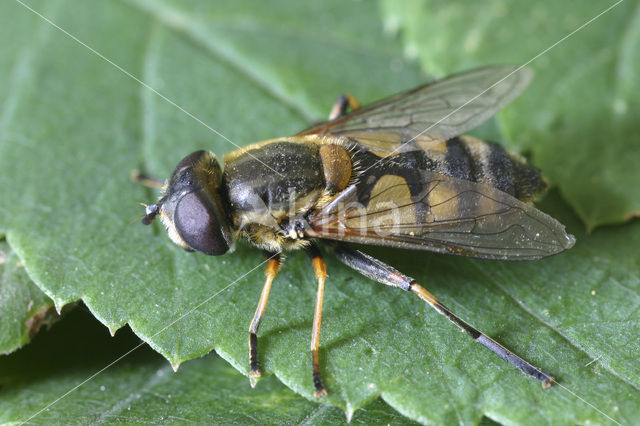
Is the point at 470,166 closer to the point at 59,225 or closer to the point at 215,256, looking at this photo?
the point at 215,256

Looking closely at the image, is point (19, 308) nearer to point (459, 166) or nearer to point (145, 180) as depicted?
point (145, 180)

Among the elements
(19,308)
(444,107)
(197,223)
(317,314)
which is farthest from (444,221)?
(19,308)

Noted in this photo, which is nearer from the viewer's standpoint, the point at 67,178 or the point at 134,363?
the point at 134,363

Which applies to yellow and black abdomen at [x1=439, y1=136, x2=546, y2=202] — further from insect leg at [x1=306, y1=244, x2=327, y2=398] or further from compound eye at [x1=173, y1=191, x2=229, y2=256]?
compound eye at [x1=173, y1=191, x2=229, y2=256]

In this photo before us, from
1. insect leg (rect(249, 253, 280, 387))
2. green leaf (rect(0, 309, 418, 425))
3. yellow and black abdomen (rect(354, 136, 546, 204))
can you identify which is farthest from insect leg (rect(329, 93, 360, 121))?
green leaf (rect(0, 309, 418, 425))

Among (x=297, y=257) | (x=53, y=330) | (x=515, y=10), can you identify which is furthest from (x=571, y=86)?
(x=53, y=330)

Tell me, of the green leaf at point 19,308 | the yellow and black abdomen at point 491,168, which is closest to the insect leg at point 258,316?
the yellow and black abdomen at point 491,168

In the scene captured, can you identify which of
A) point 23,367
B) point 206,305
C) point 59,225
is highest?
point 206,305
